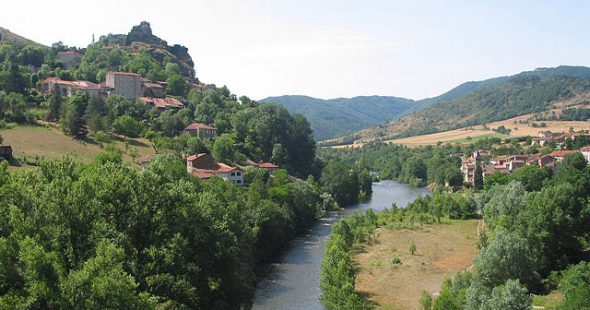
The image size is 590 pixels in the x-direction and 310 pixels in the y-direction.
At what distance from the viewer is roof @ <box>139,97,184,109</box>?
107875 mm

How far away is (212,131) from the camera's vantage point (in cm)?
9844

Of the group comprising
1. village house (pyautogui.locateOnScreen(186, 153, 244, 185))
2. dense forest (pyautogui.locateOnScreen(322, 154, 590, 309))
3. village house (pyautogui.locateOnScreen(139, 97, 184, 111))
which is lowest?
dense forest (pyautogui.locateOnScreen(322, 154, 590, 309))

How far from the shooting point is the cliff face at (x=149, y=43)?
163 metres

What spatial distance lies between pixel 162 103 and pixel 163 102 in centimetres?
123

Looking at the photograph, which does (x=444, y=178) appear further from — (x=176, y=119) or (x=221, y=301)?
(x=221, y=301)

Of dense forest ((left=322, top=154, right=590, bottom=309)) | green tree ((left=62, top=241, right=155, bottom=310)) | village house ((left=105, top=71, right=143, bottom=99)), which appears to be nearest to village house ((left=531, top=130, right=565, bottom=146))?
dense forest ((left=322, top=154, right=590, bottom=309))

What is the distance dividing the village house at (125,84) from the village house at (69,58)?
95.1 ft

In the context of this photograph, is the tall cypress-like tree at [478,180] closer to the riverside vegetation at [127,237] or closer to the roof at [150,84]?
the riverside vegetation at [127,237]

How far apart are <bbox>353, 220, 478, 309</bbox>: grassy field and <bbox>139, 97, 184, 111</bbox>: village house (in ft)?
180

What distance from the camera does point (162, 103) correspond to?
110 meters

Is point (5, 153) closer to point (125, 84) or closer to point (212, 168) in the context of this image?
point (212, 168)

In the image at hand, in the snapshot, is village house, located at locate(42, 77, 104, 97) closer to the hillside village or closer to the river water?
the river water

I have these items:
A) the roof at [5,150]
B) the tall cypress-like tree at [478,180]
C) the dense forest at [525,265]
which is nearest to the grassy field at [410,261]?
the dense forest at [525,265]

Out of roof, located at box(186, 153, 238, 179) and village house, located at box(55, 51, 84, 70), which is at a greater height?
village house, located at box(55, 51, 84, 70)
